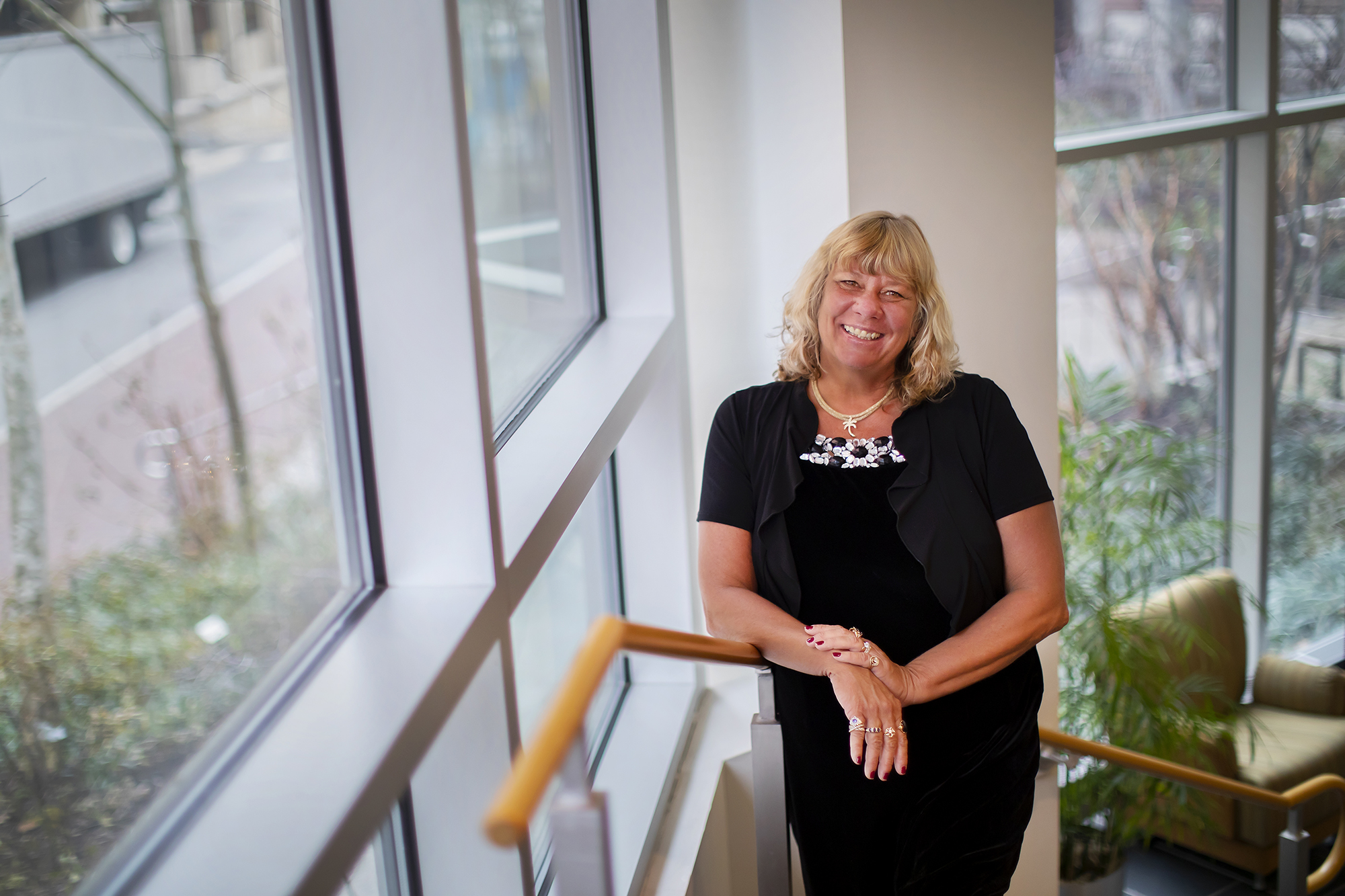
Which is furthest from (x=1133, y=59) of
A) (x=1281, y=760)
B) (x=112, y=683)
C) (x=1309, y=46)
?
(x=112, y=683)

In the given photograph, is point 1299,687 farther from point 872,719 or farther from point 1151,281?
point 872,719

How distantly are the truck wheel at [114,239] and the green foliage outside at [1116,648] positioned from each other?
3.61 metres

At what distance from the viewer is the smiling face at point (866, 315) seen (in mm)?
2033

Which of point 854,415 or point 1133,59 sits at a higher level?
point 1133,59

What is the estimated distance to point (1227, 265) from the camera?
5922 mm

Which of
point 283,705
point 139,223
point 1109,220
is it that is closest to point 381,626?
point 283,705

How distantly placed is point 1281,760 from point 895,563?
12.9ft

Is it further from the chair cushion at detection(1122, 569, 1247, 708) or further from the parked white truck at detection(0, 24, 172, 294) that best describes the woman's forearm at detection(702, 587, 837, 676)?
the chair cushion at detection(1122, 569, 1247, 708)

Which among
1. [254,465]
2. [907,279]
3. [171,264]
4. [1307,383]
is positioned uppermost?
[171,264]

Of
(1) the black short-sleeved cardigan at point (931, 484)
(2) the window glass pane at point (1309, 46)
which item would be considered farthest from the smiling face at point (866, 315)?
(2) the window glass pane at point (1309, 46)

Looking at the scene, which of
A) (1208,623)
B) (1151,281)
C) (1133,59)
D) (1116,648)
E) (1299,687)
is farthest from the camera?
(1151,281)

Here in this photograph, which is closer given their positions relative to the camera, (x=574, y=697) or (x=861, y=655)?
(x=574, y=697)

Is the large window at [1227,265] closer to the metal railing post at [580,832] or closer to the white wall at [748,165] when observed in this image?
the white wall at [748,165]

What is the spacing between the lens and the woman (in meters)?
1.96
